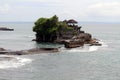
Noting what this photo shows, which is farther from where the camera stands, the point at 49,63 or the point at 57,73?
the point at 49,63

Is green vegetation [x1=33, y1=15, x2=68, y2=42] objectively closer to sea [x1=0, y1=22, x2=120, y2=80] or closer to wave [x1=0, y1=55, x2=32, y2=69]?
sea [x1=0, y1=22, x2=120, y2=80]

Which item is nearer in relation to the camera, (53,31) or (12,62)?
(12,62)

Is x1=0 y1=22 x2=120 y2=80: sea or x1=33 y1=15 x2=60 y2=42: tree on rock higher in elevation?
x1=33 y1=15 x2=60 y2=42: tree on rock

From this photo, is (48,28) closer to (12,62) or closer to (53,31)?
(53,31)

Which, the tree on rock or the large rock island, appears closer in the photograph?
the large rock island

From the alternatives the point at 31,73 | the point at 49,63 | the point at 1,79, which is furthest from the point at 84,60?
the point at 1,79

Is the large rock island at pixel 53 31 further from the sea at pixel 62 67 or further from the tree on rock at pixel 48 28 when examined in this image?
the sea at pixel 62 67

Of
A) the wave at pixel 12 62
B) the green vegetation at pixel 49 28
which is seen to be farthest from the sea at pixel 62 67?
the green vegetation at pixel 49 28

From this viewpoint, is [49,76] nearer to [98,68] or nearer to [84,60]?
[98,68]

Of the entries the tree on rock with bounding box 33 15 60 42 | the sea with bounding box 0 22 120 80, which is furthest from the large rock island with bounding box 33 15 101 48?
the sea with bounding box 0 22 120 80

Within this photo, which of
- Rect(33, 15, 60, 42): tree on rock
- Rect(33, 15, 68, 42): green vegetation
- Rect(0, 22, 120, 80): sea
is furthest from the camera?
Rect(33, 15, 60, 42): tree on rock

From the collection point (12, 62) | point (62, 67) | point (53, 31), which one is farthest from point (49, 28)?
point (62, 67)
